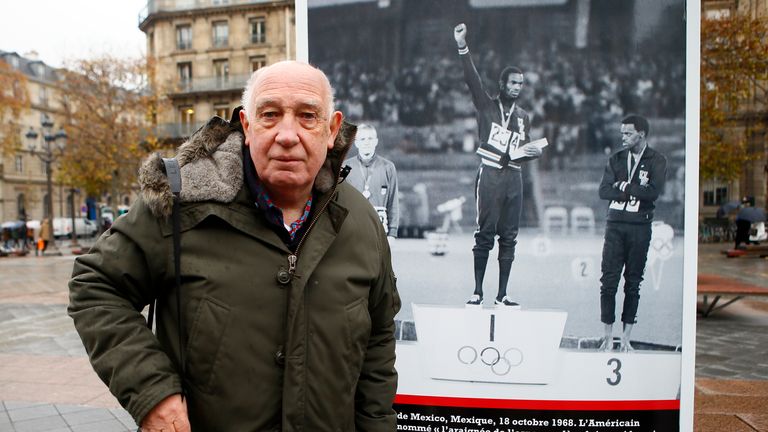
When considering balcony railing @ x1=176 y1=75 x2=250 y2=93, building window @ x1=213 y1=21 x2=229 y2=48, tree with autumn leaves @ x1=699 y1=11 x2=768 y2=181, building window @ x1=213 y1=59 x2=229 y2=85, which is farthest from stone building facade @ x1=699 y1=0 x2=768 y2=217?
building window @ x1=213 y1=21 x2=229 y2=48

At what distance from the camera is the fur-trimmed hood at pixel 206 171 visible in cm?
149

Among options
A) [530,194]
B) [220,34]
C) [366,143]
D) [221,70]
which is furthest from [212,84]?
[530,194]

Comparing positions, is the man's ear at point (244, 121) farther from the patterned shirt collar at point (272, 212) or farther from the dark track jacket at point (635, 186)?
the dark track jacket at point (635, 186)

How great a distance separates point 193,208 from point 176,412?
0.52 metres

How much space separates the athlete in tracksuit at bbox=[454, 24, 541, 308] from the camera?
8.57 ft

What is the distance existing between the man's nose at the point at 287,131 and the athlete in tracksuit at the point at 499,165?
129 centimetres

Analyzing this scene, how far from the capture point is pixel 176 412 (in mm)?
1444

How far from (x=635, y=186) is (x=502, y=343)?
925mm

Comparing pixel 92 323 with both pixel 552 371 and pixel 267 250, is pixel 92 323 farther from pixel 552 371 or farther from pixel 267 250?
pixel 552 371

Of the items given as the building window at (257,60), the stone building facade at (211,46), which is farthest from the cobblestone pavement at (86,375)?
the stone building facade at (211,46)

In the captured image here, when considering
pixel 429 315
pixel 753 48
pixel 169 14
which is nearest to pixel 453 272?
pixel 429 315

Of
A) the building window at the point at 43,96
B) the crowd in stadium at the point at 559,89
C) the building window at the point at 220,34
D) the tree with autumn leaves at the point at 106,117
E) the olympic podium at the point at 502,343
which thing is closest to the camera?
the crowd in stadium at the point at 559,89

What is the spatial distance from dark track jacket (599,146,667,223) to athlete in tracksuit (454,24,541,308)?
1.13ft

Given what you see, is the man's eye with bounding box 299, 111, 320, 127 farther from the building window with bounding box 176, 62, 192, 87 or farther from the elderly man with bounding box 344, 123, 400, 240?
→ the building window with bounding box 176, 62, 192, 87
